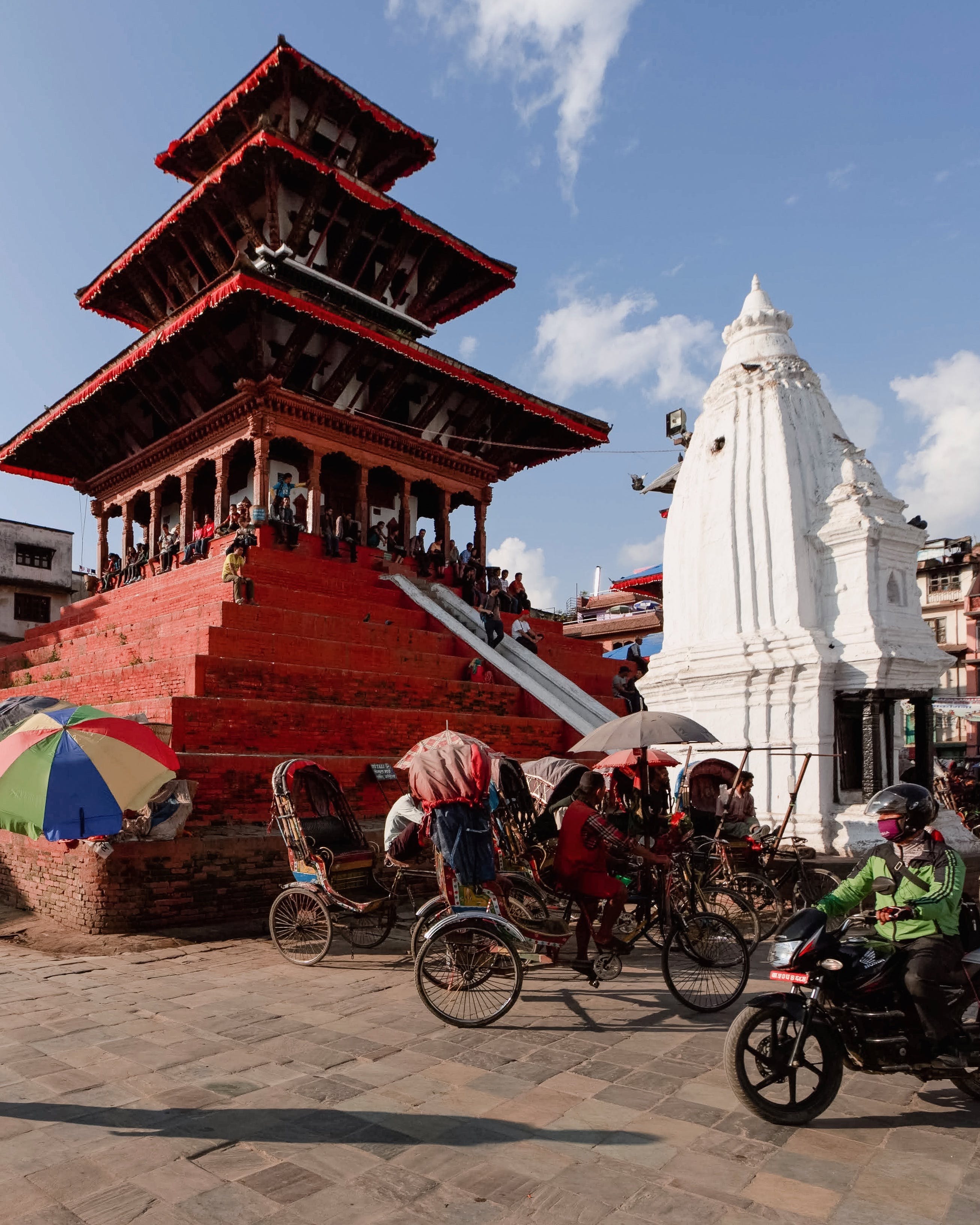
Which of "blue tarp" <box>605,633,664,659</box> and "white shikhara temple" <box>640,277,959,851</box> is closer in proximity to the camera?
"white shikhara temple" <box>640,277,959,851</box>

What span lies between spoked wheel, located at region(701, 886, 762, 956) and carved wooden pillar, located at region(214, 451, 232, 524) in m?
13.9

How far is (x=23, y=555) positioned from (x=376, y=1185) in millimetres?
36151

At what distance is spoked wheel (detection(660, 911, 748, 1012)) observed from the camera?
5.25 metres

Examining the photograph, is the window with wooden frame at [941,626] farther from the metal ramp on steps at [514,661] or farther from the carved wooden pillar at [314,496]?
the carved wooden pillar at [314,496]

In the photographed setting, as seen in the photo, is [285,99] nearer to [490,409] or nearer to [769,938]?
[490,409]

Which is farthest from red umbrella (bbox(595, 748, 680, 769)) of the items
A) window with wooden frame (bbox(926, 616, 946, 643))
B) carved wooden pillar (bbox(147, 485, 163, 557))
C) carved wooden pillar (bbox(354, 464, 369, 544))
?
window with wooden frame (bbox(926, 616, 946, 643))

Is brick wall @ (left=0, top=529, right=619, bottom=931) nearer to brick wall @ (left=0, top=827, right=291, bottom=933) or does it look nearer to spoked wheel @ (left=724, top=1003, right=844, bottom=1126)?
brick wall @ (left=0, top=827, right=291, bottom=933)

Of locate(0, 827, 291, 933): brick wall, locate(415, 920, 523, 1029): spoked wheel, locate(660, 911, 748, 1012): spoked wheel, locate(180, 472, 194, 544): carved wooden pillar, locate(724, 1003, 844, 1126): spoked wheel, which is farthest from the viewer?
locate(180, 472, 194, 544): carved wooden pillar

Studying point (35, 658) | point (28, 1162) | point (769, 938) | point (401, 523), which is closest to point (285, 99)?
point (401, 523)

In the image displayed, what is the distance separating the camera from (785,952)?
364cm

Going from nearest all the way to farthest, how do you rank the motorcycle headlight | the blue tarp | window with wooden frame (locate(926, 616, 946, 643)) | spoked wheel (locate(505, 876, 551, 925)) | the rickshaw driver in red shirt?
1. the motorcycle headlight
2. the rickshaw driver in red shirt
3. spoked wheel (locate(505, 876, 551, 925))
4. the blue tarp
5. window with wooden frame (locate(926, 616, 946, 643))

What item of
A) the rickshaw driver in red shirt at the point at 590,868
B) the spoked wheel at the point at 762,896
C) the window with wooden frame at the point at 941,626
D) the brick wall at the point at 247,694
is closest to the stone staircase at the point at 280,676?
the brick wall at the point at 247,694

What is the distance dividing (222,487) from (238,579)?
6670 mm

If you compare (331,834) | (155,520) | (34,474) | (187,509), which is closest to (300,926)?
(331,834)
